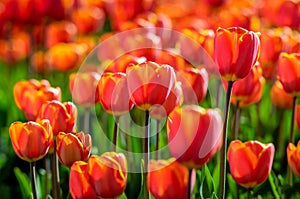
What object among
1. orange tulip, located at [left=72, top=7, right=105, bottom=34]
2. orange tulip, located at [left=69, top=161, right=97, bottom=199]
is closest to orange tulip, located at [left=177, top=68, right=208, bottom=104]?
orange tulip, located at [left=69, top=161, right=97, bottom=199]

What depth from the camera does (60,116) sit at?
1176 mm

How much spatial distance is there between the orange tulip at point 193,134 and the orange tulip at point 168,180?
0.06ft

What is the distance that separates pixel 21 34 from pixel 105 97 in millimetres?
1548

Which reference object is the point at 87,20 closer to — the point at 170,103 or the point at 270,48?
the point at 270,48

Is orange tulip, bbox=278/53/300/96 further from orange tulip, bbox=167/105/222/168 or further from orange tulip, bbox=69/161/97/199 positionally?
orange tulip, bbox=69/161/97/199

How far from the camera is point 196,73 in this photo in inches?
51.2

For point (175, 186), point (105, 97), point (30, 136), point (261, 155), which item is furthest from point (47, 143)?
point (261, 155)

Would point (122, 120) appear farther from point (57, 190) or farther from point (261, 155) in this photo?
point (261, 155)

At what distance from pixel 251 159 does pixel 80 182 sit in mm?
282

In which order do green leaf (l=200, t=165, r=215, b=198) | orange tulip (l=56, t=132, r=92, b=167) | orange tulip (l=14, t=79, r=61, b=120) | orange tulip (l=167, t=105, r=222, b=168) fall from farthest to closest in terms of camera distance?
orange tulip (l=14, t=79, r=61, b=120)
green leaf (l=200, t=165, r=215, b=198)
orange tulip (l=56, t=132, r=92, b=167)
orange tulip (l=167, t=105, r=222, b=168)

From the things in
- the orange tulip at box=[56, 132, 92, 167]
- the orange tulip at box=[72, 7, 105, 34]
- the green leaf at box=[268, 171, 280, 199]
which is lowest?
the green leaf at box=[268, 171, 280, 199]

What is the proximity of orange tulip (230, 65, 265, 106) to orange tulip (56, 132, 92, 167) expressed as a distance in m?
0.38

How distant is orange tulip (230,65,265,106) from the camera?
1.35 m

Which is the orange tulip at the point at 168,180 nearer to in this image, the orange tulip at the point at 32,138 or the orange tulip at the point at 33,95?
the orange tulip at the point at 32,138
